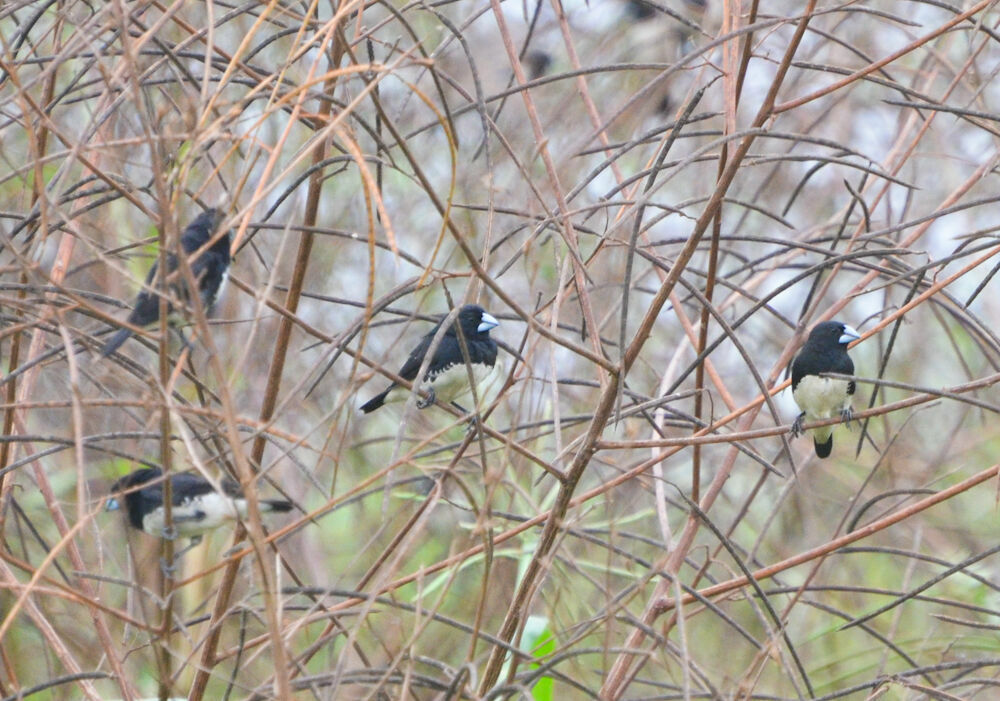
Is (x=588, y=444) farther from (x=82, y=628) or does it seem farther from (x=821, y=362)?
(x=82, y=628)

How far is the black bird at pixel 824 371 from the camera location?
409cm

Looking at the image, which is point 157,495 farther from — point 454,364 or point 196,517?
point 454,364

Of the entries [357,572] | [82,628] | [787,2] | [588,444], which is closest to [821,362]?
[588,444]

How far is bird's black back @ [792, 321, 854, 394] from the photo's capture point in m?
4.11

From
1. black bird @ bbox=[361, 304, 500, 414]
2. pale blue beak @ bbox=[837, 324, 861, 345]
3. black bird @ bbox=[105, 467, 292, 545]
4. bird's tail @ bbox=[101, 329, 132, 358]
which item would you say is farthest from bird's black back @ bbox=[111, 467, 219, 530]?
pale blue beak @ bbox=[837, 324, 861, 345]

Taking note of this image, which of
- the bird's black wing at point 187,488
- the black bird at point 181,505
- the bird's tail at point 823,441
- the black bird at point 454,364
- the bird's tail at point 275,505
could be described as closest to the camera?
the bird's tail at point 275,505

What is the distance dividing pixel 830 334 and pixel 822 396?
25 cm

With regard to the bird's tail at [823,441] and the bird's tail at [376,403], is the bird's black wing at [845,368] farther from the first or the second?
the bird's tail at [376,403]

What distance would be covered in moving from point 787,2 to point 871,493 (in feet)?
9.03

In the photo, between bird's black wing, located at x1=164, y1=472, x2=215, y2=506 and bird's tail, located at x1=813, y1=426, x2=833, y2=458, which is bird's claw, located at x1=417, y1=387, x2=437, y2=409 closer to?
bird's black wing, located at x1=164, y1=472, x2=215, y2=506

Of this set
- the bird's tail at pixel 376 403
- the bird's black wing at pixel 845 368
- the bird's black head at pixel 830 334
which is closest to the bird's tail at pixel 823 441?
the bird's black wing at pixel 845 368

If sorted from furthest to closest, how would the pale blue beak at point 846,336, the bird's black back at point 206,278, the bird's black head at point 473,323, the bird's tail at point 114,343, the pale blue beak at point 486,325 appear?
the bird's black head at point 473,323 → the pale blue beak at point 486,325 → the pale blue beak at point 846,336 → the bird's black back at point 206,278 → the bird's tail at point 114,343

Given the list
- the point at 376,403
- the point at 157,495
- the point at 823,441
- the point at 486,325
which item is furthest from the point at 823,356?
the point at 157,495

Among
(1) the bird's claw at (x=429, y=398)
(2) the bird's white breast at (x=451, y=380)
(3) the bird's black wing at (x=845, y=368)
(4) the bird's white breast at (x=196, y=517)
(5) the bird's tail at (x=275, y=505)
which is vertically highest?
(3) the bird's black wing at (x=845, y=368)
